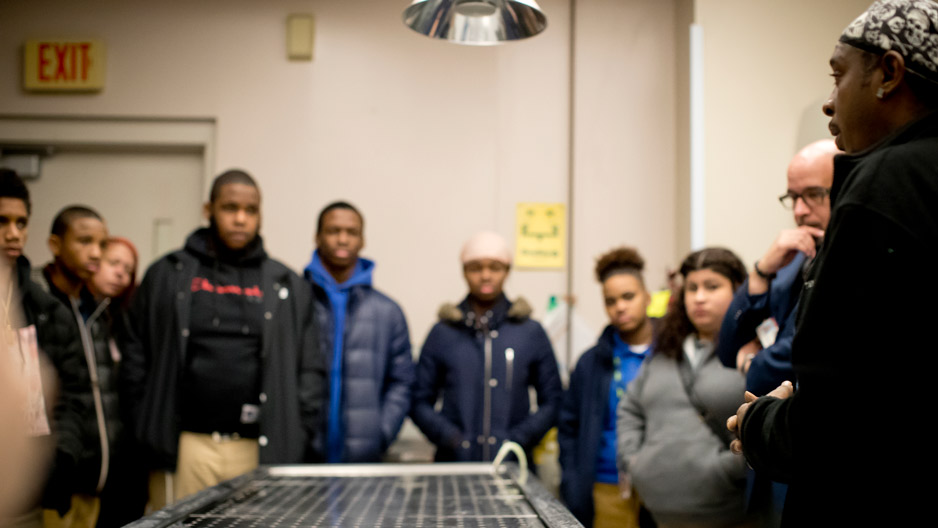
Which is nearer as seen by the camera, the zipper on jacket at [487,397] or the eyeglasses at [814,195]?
the eyeglasses at [814,195]

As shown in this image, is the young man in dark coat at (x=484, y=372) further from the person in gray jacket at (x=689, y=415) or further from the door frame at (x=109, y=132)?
the door frame at (x=109, y=132)

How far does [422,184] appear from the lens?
377 centimetres

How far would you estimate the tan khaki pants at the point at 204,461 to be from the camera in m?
2.53

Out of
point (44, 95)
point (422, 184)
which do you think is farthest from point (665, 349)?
point (44, 95)

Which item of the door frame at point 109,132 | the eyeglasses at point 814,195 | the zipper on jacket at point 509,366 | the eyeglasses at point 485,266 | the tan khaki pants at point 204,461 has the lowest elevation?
the tan khaki pants at point 204,461

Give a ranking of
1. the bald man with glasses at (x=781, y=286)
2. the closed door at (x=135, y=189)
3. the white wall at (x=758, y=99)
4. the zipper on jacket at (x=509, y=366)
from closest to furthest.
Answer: the bald man with glasses at (x=781, y=286) < the zipper on jacket at (x=509, y=366) < the white wall at (x=758, y=99) < the closed door at (x=135, y=189)

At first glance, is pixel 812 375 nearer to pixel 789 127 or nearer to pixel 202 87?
pixel 789 127

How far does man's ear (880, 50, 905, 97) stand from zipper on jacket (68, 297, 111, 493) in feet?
7.75

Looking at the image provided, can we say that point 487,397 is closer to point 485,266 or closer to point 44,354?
point 485,266

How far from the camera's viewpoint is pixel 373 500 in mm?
1793

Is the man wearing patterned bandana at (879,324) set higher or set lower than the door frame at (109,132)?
lower

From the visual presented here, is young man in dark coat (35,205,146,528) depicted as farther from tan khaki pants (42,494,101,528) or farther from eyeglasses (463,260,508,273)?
eyeglasses (463,260,508,273)

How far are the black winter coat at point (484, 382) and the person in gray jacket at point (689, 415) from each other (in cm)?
51

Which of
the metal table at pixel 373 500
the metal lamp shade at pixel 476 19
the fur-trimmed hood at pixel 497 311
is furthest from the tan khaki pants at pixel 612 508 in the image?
the metal lamp shade at pixel 476 19
